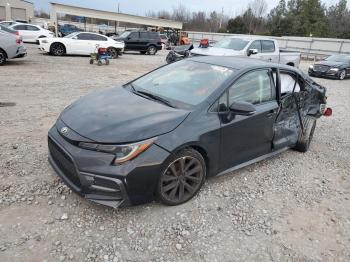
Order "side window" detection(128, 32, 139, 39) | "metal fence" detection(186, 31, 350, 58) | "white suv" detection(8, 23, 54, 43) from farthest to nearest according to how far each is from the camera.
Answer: "metal fence" detection(186, 31, 350, 58)
"white suv" detection(8, 23, 54, 43)
"side window" detection(128, 32, 139, 39)

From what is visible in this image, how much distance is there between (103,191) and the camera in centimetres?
301

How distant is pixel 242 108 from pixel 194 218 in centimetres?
131

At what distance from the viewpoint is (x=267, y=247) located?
3.07 metres

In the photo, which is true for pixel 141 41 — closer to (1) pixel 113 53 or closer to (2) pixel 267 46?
(1) pixel 113 53

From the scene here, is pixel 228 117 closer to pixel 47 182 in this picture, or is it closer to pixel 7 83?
pixel 47 182

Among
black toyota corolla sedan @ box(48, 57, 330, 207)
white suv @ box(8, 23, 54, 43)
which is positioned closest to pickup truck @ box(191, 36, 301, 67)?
black toyota corolla sedan @ box(48, 57, 330, 207)

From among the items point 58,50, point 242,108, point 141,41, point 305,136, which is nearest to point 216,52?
point 305,136

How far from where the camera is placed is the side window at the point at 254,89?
388 cm

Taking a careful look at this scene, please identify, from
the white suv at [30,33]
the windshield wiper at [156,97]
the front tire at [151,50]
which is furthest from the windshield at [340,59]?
the white suv at [30,33]

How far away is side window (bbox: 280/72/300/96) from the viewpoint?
4.61m

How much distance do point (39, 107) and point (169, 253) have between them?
5.14m

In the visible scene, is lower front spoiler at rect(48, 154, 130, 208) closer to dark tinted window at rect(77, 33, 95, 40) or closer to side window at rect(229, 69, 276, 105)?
side window at rect(229, 69, 276, 105)

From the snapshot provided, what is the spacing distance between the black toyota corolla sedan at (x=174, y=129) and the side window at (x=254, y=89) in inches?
0.5

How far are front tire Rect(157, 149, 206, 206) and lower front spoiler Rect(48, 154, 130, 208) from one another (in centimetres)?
41
